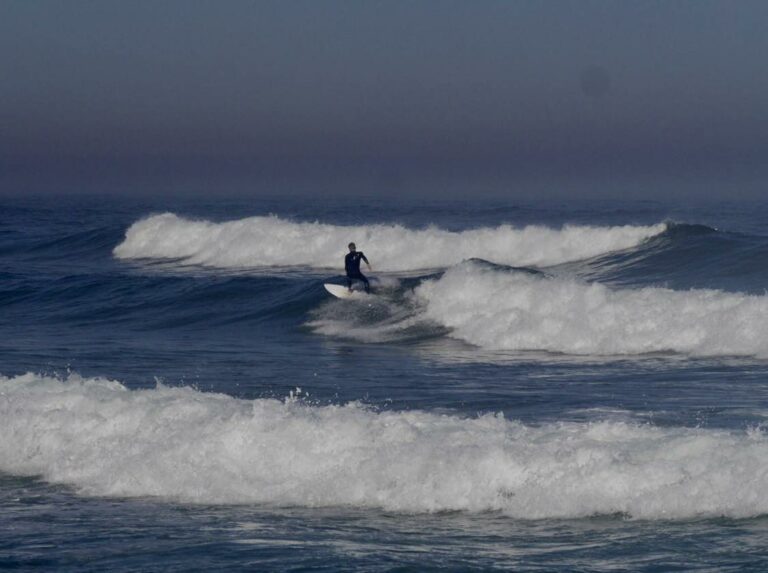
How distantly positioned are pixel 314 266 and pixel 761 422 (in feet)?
99.2

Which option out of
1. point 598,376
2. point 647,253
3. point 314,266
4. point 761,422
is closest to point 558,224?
point 314,266

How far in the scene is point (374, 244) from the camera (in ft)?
138

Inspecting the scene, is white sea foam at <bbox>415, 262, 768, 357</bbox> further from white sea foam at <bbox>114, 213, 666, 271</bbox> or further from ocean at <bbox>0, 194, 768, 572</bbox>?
white sea foam at <bbox>114, 213, 666, 271</bbox>

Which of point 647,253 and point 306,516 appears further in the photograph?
point 647,253

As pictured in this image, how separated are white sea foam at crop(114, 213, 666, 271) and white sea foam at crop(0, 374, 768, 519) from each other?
25.4m

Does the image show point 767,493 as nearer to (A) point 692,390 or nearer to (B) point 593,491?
(B) point 593,491

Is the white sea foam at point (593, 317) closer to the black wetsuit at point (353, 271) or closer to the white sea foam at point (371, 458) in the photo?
the black wetsuit at point (353, 271)

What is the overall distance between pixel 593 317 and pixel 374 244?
837 inches

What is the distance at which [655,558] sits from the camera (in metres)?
8.14

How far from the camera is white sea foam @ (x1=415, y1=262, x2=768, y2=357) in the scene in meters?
19.6

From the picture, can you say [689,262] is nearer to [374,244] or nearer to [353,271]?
[353,271]

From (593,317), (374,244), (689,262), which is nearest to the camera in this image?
(593,317)

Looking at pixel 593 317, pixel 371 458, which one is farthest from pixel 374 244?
pixel 371 458

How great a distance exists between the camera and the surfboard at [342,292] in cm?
2562
